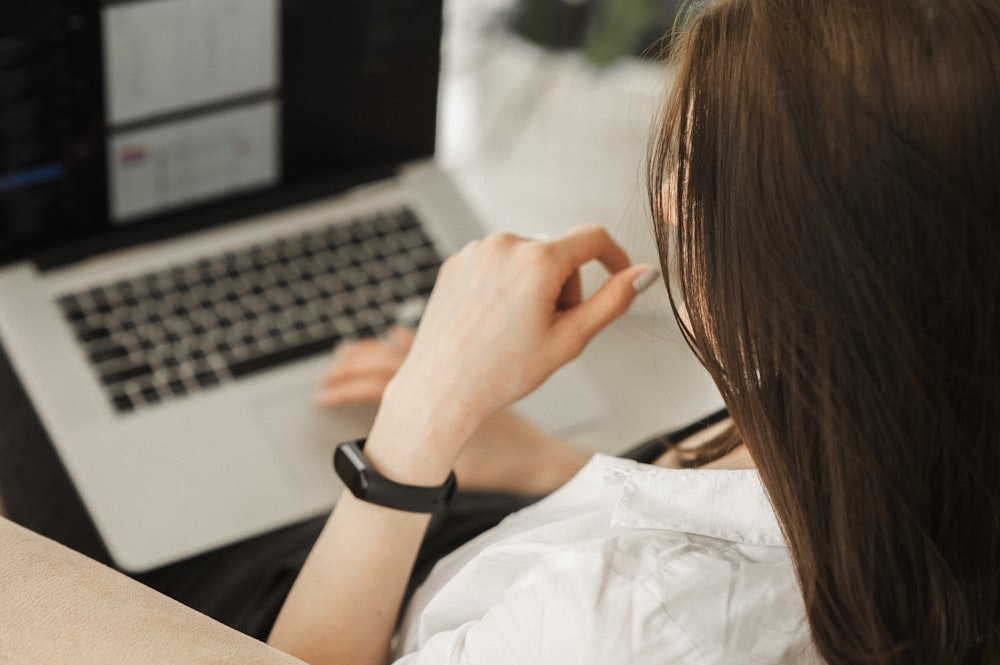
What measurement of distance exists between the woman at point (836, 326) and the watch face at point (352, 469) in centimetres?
13

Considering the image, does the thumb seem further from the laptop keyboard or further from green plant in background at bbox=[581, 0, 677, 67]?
green plant in background at bbox=[581, 0, 677, 67]

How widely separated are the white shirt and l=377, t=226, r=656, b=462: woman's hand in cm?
11

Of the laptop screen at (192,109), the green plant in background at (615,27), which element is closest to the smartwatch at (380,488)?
the laptop screen at (192,109)

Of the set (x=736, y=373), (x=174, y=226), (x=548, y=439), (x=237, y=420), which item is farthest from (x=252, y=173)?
(x=736, y=373)

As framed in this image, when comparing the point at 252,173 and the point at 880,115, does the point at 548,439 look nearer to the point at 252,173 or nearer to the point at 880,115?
the point at 252,173

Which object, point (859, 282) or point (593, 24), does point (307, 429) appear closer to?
point (859, 282)

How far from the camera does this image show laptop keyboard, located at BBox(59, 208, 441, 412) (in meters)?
0.85

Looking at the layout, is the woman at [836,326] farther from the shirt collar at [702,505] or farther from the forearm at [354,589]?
the forearm at [354,589]

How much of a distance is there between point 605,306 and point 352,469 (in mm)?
190

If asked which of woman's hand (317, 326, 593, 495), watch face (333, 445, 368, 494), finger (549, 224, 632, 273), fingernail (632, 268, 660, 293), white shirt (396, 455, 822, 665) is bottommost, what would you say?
woman's hand (317, 326, 593, 495)

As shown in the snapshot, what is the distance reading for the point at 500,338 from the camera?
69 centimetres

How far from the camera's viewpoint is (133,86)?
2.78 feet

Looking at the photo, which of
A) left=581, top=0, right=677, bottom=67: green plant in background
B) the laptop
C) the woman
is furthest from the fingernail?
left=581, top=0, right=677, bottom=67: green plant in background

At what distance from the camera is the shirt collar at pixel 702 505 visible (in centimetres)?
54
